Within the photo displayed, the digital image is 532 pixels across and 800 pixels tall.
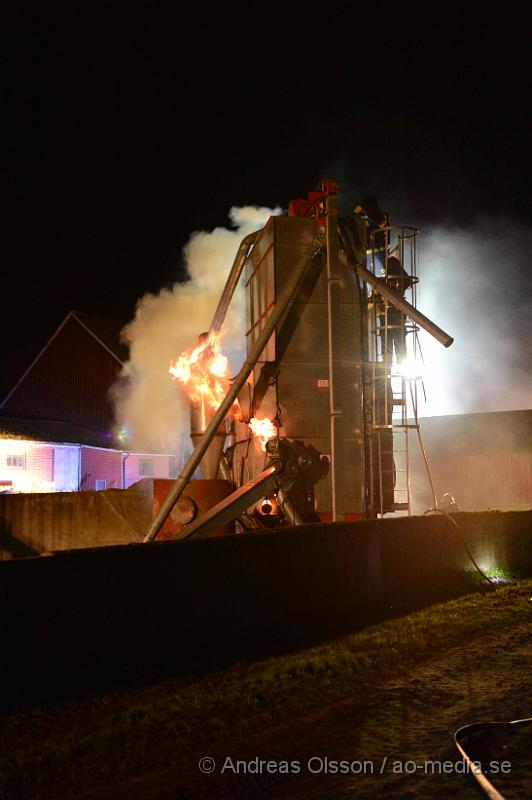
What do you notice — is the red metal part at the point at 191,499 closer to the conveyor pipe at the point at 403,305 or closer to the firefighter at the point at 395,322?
the firefighter at the point at 395,322

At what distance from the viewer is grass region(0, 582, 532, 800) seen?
4855mm

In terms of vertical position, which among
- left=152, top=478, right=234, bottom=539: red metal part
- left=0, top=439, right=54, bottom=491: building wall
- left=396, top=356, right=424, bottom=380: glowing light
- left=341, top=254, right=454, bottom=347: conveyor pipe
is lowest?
left=152, top=478, right=234, bottom=539: red metal part

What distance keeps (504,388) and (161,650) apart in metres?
42.2

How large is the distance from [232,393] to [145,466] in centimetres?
1767

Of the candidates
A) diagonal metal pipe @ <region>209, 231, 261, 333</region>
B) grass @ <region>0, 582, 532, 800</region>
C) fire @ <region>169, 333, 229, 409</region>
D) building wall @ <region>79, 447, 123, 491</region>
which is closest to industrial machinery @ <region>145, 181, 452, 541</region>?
fire @ <region>169, 333, 229, 409</region>

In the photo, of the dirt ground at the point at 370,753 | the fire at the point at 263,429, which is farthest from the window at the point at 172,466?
the dirt ground at the point at 370,753

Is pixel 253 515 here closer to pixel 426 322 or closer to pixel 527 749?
pixel 426 322

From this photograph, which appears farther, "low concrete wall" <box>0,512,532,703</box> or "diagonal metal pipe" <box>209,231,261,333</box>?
"diagonal metal pipe" <box>209,231,261,333</box>

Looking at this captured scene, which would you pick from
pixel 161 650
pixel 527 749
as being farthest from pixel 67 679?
pixel 527 749

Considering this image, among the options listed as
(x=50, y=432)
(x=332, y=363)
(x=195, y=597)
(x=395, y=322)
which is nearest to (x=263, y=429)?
(x=332, y=363)

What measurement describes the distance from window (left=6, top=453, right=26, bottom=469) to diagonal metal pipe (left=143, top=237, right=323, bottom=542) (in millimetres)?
12552

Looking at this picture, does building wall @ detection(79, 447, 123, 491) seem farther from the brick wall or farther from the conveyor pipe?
the conveyor pipe

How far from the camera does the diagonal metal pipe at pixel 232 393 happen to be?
12484mm

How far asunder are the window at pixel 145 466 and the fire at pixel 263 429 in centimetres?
1630
